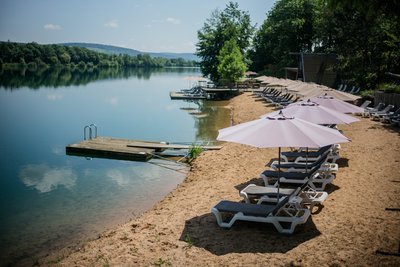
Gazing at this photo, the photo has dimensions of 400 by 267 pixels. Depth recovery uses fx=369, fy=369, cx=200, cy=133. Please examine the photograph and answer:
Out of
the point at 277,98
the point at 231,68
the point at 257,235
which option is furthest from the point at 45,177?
the point at 231,68

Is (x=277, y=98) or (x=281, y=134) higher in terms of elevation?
(x=281, y=134)

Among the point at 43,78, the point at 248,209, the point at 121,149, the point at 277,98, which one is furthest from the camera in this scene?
the point at 43,78

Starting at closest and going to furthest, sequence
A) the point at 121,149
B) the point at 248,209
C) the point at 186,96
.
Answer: the point at 248,209 → the point at 121,149 → the point at 186,96

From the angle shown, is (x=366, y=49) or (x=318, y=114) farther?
(x=366, y=49)

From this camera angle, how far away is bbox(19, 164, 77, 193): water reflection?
1405cm

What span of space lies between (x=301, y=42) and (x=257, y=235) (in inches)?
2411

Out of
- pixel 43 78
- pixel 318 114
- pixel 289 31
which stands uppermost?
pixel 289 31

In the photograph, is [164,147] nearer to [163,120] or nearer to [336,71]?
[163,120]

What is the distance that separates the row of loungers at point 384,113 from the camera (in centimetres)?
1869

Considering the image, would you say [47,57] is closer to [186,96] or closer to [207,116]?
[186,96]

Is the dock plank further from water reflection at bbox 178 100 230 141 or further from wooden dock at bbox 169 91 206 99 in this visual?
wooden dock at bbox 169 91 206 99

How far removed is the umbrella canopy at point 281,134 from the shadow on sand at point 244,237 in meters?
1.72

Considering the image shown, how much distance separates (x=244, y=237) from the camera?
691cm

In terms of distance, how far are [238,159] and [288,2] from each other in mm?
54224
